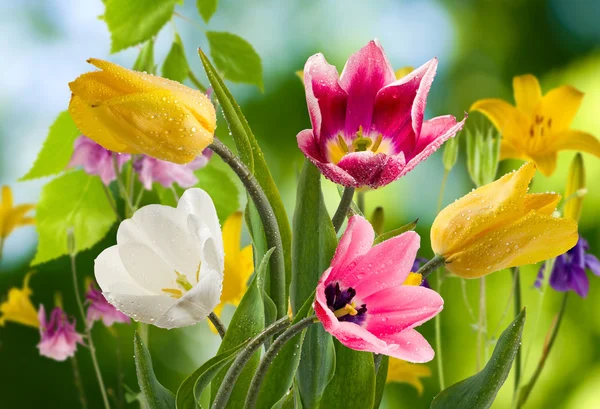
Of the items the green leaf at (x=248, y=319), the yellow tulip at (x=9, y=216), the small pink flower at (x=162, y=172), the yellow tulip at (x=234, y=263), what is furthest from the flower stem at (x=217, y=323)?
the yellow tulip at (x=9, y=216)

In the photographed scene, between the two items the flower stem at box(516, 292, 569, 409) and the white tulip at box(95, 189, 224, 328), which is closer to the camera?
the white tulip at box(95, 189, 224, 328)

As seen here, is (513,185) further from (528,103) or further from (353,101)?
(528,103)

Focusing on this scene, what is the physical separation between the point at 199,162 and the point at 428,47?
16.2 inches

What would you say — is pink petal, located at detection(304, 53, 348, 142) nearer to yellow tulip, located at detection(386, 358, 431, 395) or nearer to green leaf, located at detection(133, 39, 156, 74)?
green leaf, located at detection(133, 39, 156, 74)

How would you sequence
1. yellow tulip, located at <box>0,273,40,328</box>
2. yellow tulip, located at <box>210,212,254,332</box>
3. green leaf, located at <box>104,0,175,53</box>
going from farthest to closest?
yellow tulip, located at <box>0,273,40,328</box> < green leaf, located at <box>104,0,175,53</box> < yellow tulip, located at <box>210,212,254,332</box>

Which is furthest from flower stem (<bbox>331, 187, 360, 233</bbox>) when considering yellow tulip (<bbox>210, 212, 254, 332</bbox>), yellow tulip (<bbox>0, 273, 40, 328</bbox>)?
yellow tulip (<bbox>0, 273, 40, 328</bbox>)

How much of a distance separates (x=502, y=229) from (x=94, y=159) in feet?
1.30

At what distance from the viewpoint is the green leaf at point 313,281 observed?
0.28 meters

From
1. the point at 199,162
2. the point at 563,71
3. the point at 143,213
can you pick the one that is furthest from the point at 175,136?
the point at 563,71

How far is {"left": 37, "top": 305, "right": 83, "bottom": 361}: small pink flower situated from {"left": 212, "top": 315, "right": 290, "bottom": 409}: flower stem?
0.44 metres

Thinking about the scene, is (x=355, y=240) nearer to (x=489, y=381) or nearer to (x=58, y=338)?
(x=489, y=381)

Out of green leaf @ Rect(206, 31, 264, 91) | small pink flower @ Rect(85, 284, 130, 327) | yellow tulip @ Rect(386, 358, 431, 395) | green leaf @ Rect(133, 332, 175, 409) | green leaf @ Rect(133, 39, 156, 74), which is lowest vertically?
yellow tulip @ Rect(386, 358, 431, 395)

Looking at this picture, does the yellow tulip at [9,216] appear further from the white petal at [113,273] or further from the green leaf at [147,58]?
the white petal at [113,273]

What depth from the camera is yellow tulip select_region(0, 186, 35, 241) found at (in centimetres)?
76
